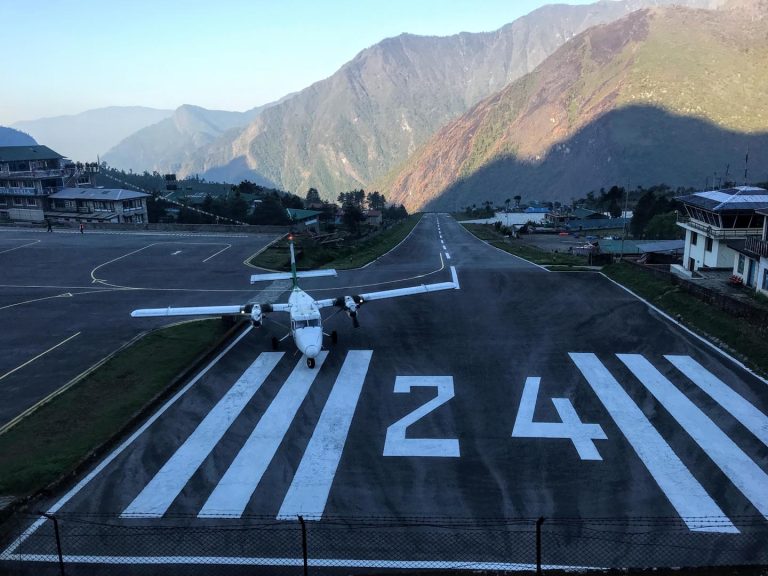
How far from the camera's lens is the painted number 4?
1017 inches

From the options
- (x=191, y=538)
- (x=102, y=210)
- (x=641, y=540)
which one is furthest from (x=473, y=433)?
(x=102, y=210)

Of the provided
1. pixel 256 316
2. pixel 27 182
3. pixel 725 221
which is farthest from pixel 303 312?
pixel 27 182

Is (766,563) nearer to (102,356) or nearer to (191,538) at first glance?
(191,538)

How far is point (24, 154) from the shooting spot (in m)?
123

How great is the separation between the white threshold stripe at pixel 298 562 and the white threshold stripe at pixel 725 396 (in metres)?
14.5

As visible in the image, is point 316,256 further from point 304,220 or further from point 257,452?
point 257,452

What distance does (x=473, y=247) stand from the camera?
95.8 meters

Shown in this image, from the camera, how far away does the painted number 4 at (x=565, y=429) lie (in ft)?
84.7

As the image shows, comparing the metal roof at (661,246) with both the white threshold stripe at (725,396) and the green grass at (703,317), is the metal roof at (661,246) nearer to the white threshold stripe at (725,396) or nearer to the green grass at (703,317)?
the green grass at (703,317)

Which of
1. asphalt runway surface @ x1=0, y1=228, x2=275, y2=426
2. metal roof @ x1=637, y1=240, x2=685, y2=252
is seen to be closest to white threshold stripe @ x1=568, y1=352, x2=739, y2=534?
asphalt runway surface @ x1=0, y1=228, x2=275, y2=426

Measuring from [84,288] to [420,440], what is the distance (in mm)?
46026

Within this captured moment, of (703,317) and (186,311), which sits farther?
(703,317)

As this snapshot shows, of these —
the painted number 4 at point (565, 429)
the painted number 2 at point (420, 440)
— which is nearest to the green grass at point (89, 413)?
the painted number 2 at point (420, 440)

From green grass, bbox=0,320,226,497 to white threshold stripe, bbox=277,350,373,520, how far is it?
966 centimetres
